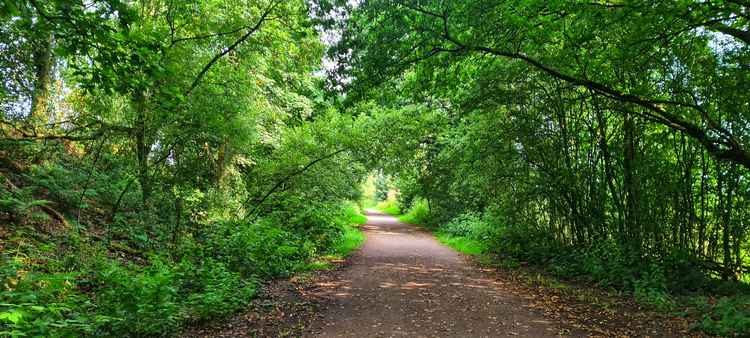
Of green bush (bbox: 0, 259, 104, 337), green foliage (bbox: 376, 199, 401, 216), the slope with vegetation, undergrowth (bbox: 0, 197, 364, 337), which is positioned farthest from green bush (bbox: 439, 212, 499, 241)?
green foliage (bbox: 376, 199, 401, 216)

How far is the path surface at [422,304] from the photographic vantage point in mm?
5574

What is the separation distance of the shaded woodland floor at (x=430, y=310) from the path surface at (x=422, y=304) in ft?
0.05

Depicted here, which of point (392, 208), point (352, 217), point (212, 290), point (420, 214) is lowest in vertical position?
point (212, 290)

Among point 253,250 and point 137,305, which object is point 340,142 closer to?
point 253,250

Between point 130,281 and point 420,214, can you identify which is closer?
point 130,281

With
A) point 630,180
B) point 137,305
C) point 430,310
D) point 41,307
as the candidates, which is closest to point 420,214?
point 630,180

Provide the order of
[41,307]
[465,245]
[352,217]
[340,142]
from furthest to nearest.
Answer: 1. [352,217]
2. [465,245]
3. [340,142]
4. [41,307]

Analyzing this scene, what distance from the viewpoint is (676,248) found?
26.8 ft

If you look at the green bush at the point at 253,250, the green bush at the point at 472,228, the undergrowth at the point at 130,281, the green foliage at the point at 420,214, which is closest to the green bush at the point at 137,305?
the undergrowth at the point at 130,281

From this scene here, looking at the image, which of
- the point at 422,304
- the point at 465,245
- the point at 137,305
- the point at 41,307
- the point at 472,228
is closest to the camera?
the point at 41,307

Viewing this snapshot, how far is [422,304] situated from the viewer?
271 inches

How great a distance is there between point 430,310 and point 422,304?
0.37 metres

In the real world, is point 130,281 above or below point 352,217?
below

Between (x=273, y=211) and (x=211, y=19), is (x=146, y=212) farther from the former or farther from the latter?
(x=211, y=19)
